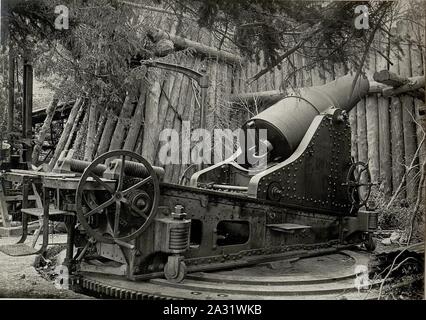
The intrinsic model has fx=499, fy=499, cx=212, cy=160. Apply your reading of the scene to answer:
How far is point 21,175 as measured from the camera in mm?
4051

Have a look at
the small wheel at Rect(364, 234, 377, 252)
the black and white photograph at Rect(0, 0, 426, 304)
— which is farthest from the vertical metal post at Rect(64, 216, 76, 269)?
the small wheel at Rect(364, 234, 377, 252)

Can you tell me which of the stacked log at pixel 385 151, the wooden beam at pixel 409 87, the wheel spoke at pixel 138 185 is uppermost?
the wooden beam at pixel 409 87

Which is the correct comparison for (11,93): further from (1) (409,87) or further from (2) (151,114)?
(1) (409,87)

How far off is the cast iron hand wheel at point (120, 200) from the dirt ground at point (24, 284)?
57 centimetres

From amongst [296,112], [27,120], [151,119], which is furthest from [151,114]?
[296,112]

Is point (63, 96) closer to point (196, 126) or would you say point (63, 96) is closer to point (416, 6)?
point (196, 126)

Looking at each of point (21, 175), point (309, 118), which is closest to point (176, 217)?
point (21, 175)

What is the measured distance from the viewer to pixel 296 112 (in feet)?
18.4

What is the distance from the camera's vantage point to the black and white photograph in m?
3.86

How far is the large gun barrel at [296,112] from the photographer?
17.9 feet

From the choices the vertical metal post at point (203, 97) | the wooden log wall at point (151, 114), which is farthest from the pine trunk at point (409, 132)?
the vertical metal post at point (203, 97)

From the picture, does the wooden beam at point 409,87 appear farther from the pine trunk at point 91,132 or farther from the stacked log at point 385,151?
the pine trunk at point 91,132

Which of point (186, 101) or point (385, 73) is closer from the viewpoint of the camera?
point (385, 73)

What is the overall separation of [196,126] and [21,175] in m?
2.14
